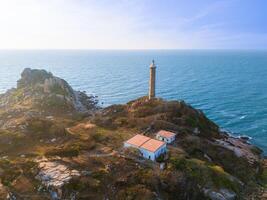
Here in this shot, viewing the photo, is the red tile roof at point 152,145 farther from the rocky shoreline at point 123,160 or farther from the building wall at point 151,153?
the rocky shoreline at point 123,160

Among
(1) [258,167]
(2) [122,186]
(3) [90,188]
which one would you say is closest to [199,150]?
(1) [258,167]

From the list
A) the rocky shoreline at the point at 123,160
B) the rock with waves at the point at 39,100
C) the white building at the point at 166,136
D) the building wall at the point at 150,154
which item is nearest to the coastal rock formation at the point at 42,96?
the rock with waves at the point at 39,100

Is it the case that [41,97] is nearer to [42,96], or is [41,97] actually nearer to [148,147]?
[42,96]

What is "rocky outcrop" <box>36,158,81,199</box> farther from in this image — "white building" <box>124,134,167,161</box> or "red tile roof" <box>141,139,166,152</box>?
"red tile roof" <box>141,139,166,152</box>

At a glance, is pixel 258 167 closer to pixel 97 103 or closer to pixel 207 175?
pixel 207 175

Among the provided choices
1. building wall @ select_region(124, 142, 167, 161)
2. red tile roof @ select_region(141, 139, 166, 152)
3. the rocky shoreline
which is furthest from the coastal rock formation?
building wall @ select_region(124, 142, 167, 161)

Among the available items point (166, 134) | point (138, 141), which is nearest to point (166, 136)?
point (166, 134)
